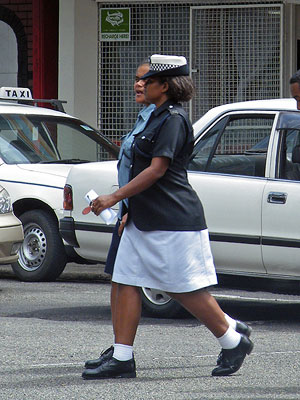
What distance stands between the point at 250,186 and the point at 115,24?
31.1 feet

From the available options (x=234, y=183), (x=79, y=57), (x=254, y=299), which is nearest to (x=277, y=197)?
(x=234, y=183)

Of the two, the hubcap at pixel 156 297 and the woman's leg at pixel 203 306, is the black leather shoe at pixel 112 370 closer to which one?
the woman's leg at pixel 203 306

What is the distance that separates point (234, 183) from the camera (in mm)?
8523

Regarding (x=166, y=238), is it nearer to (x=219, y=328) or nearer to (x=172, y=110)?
(x=219, y=328)

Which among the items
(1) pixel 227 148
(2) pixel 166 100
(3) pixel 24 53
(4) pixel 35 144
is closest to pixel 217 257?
(1) pixel 227 148

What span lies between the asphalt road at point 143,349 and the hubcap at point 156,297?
146mm

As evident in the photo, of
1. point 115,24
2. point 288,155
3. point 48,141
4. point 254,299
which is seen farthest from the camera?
point 115,24

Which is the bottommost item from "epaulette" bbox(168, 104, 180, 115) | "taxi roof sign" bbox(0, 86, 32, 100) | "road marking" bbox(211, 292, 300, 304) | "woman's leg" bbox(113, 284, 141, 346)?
"road marking" bbox(211, 292, 300, 304)

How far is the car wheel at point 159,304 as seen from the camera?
8836 millimetres

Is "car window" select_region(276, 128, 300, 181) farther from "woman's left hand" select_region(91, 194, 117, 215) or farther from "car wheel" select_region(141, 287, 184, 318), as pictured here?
"woman's left hand" select_region(91, 194, 117, 215)

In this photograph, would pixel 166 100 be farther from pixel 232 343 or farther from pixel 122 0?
pixel 122 0

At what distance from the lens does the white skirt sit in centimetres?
635

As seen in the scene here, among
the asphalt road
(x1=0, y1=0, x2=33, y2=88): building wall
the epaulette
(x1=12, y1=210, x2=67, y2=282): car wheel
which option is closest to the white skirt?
the asphalt road

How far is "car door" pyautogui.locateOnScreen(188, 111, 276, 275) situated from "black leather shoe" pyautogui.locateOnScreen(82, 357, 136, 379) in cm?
225
